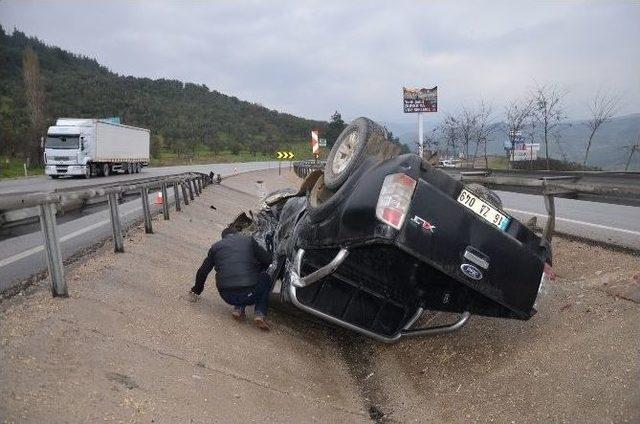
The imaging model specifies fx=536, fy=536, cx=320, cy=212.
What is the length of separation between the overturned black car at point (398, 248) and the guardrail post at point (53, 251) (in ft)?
5.73

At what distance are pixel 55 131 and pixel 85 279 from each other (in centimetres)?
2791

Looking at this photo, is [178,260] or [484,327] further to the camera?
[178,260]

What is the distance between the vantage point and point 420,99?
41000 millimetres

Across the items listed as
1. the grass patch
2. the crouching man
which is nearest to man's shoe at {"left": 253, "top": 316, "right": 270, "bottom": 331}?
the crouching man

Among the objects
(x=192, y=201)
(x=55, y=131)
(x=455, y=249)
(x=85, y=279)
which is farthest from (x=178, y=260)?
(x=55, y=131)

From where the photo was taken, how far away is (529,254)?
3.66 m

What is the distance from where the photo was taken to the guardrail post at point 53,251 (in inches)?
163

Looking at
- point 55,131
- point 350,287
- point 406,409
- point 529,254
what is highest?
point 55,131

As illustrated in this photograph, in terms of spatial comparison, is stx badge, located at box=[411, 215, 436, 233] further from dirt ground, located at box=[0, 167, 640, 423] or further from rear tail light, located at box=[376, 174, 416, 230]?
dirt ground, located at box=[0, 167, 640, 423]

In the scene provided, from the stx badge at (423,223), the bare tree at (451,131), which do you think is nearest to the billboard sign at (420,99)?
the bare tree at (451,131)

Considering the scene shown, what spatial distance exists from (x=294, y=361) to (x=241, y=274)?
3.37 feet

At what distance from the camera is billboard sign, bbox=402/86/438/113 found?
41.2 m

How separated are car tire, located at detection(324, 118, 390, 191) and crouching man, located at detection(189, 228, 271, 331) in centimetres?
123

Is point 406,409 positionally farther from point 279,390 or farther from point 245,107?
point 245,107
